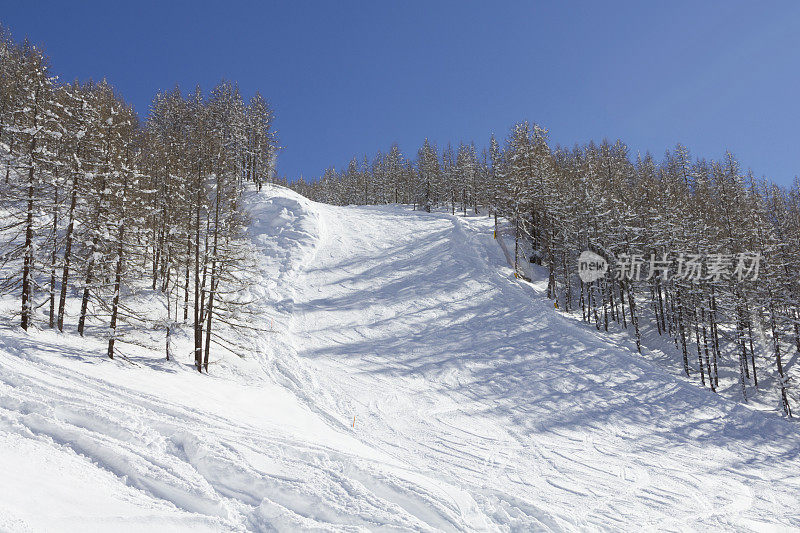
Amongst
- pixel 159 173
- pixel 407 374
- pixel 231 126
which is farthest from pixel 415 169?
pixel 407 374

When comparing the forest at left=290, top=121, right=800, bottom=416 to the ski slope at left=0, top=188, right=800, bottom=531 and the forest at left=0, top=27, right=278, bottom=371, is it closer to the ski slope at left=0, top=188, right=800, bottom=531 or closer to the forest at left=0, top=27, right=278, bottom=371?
the ski slope at left=0, top=188, right=800, bottom=531

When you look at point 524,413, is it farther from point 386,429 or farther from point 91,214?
point 91,214

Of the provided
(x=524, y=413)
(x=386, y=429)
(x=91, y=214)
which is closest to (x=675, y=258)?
(x=524, y=413)

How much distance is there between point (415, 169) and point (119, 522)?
74982mm

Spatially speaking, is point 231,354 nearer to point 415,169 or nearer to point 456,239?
point 456,239

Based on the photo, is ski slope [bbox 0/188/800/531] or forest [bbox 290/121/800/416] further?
forest [bbox 290/121/800/416]

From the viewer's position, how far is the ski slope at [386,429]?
7.12m

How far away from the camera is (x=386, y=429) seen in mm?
15320

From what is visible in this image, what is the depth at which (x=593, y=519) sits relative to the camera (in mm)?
10250

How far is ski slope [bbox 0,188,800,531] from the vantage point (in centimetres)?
712

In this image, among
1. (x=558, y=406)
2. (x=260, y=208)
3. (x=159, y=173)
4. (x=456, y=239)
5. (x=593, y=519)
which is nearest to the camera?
(x=593, y=519)

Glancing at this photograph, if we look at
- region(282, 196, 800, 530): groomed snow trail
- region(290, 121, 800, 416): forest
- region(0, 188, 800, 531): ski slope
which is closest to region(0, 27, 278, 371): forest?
region(0, 188, 800, 531): ski slope

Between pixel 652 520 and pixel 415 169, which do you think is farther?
pixel 415 169

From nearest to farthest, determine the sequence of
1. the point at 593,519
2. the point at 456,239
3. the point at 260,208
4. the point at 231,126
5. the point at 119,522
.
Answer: the point at 119,522, the point at 593,519, the point at 456,239, the point at 260,208, the point at 231,126
